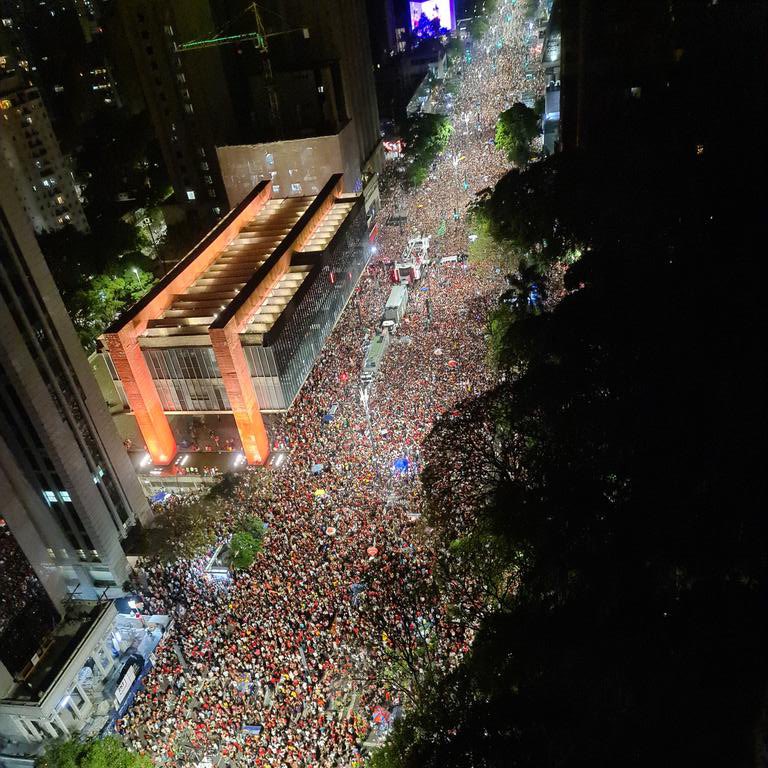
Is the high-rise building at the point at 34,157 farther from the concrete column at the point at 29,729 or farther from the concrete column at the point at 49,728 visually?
the concrete column at the point at 49,728

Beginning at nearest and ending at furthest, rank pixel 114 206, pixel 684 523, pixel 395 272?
pixel 684 523
pixel 395 272
pixel 114 206

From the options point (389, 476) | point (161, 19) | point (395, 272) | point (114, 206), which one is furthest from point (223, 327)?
point (114, 206)

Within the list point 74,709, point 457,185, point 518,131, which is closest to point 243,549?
point 74,709

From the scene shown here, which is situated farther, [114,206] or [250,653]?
[114,206]

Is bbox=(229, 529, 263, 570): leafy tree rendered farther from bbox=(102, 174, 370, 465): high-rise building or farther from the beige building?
the beige building

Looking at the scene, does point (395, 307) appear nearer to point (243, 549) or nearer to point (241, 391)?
point (241, 391)

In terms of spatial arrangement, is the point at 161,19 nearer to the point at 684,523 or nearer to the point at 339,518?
the point at 339,518
